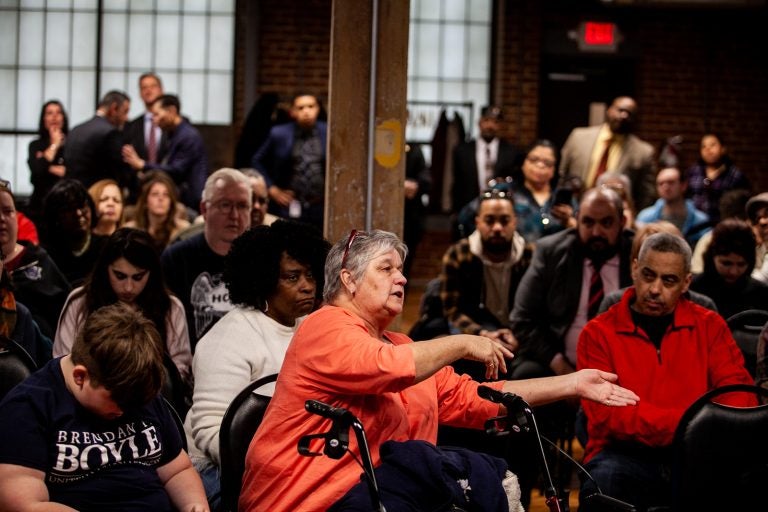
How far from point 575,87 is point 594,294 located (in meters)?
6.30

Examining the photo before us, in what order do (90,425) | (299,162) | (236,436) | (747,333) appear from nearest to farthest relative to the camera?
1. (90,425)
2. (236,436)
3. (747,333)
4. (299,162)

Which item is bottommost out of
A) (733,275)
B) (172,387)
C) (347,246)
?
(172,387)

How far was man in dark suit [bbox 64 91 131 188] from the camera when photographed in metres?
8.27

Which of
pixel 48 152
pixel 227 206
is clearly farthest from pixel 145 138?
pixel 227 206

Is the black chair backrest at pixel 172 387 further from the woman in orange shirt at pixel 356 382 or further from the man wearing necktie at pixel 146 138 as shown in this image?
the man wearing necktie at pixel 146 138

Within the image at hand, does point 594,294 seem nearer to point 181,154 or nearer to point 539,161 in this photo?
point 539,161

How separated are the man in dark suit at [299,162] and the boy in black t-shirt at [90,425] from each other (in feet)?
17.0

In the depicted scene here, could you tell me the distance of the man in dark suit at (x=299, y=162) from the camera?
817 centimetres

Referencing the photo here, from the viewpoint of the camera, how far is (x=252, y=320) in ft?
12.3

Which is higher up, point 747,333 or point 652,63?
point 652,63

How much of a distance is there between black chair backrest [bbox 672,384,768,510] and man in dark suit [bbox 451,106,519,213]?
229 inches

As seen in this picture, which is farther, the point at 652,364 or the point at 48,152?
the point at 48,152

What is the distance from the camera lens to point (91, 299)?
4285mm

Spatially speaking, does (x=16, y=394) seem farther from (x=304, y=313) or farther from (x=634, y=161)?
(x=634, y=161)
